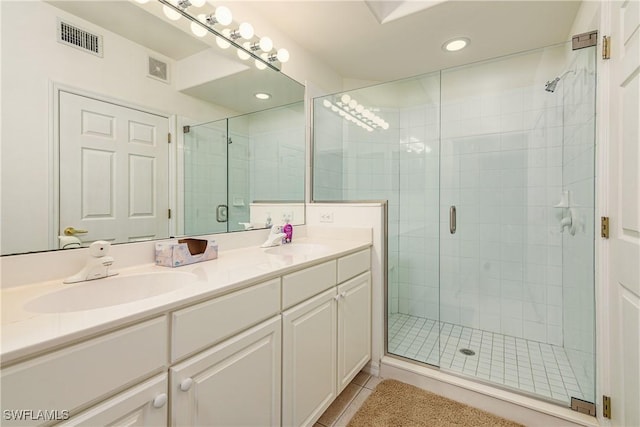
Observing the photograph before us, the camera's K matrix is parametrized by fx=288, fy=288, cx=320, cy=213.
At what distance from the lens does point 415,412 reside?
5.08 feet

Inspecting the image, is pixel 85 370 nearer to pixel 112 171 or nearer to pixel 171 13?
pixel 112 171

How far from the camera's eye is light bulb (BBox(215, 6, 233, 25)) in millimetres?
1503

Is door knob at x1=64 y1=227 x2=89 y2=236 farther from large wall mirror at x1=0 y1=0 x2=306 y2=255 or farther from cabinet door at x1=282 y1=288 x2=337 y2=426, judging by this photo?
cabinet door at x1=282 y1=288 x2=337 y2=426

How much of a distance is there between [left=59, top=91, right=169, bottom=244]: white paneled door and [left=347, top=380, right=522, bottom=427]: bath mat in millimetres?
1409

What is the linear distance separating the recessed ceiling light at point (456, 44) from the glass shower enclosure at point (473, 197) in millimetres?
189

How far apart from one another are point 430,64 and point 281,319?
8.01ft

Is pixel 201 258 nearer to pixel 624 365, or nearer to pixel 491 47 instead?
pixel 624 365

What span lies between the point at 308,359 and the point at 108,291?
2.75 ft

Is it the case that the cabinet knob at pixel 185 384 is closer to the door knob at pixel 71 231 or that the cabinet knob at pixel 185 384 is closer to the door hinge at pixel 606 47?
the door knob at pixel 71 231

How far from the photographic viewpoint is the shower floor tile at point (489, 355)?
1.65 meters

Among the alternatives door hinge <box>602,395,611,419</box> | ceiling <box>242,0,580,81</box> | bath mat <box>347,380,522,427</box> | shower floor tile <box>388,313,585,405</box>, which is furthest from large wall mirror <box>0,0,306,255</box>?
door hinge <box>602,395,611,419</box>

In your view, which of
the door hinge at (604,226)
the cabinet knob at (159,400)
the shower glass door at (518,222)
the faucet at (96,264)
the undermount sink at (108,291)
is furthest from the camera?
the shower glass door at (518,222)

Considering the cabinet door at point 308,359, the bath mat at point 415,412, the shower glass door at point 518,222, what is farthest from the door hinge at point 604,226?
the cabinet door at point 308,359

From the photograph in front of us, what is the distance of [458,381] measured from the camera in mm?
1683
